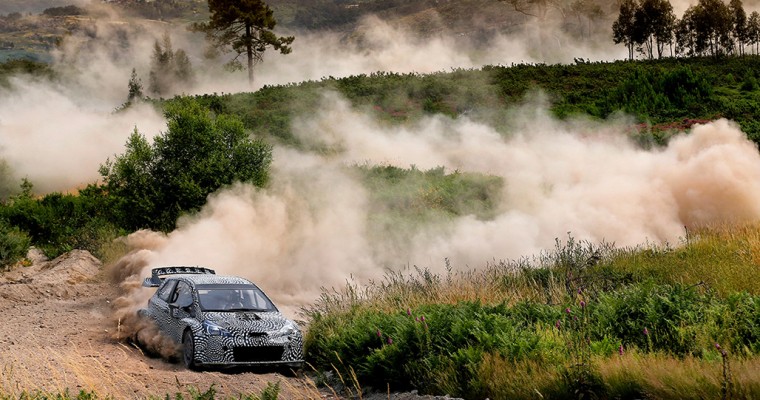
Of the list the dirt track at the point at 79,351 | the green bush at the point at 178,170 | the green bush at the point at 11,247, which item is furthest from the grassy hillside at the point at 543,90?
the dirt track at the point at 79,351

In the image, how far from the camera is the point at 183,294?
636 inches

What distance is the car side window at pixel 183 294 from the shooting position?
52.1 ft

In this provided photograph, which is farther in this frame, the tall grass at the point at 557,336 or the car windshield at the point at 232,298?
the car windshield at the point at 232,298

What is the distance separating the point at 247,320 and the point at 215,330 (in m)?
0.66

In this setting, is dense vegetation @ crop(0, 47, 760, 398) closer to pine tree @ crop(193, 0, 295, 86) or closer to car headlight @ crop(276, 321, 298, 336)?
car headlight @ crop(276, 321, 298, 336)

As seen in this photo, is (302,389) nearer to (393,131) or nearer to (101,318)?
(101,318)

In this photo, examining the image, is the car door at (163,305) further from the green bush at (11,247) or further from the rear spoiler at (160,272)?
the green bush at (11,247)

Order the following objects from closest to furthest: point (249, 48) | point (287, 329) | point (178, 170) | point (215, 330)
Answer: point (215, 330)
point (287, 329)
point (178, 170)
point (249, 48)

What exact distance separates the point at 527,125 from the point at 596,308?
35.9 m

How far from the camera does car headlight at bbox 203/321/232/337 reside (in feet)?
48.0

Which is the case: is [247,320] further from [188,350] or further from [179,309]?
[179,309]

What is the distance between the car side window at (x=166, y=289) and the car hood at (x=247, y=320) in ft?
5.89

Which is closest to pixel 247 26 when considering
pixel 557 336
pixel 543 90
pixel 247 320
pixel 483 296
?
pixel 543 90

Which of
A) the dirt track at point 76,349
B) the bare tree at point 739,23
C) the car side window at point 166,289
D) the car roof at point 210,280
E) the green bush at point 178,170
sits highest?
the bare tree at point 739,23
